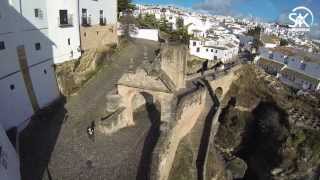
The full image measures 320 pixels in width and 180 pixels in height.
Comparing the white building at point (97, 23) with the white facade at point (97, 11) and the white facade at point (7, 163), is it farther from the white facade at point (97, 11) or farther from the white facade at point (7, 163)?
the white facade at point (7, 163)

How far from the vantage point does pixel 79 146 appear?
1273 cm

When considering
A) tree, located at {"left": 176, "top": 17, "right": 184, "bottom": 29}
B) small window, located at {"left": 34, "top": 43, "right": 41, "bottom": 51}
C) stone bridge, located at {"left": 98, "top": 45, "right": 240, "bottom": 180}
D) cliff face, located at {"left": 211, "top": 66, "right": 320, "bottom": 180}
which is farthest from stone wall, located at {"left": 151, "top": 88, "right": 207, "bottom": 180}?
tree, located at {"left": 176, "top": 17, "right": 184, "bottom": 29}

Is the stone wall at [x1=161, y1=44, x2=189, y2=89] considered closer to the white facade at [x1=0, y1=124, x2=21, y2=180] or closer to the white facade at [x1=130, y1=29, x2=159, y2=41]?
the white facade at [x1=0, y1=124, x2=21, y2=180]

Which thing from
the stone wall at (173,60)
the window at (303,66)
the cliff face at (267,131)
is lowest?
the cliff face at (267,131)

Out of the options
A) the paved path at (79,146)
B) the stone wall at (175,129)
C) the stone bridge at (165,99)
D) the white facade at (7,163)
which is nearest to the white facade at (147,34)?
the paved path at (79,146)

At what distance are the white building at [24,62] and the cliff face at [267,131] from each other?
34.9 ft

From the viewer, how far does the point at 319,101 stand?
2733 centimetres

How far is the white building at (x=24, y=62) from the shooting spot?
13.7 meters

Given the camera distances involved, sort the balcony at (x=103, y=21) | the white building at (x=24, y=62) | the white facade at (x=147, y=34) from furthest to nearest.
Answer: the white facade at (x=147, y=34) → the balcony at (x=103, y=21) → the white building at (x=24, y=62)

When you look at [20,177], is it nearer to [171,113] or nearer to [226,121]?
[171,113]

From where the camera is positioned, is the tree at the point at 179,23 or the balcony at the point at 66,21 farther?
the tree at the point at 179,23

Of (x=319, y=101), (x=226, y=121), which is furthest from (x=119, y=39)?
(x=319, y=101)

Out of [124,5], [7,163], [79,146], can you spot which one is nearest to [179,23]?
[124,5]

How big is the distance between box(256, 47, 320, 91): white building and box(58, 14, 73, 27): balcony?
2401cm
